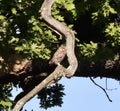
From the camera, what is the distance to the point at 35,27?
8750 millimetres

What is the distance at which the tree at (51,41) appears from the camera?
874cm

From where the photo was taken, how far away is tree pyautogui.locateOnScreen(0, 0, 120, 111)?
8.74m

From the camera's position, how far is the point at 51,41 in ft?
29.2

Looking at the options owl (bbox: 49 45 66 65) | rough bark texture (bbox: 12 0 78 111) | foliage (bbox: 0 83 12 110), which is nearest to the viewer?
rough bark texture (bbox: 12 0 78 111)

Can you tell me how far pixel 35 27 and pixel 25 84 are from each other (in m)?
2.46

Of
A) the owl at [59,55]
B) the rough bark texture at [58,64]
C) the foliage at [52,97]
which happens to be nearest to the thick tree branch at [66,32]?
the rough bark texture at [58,64]

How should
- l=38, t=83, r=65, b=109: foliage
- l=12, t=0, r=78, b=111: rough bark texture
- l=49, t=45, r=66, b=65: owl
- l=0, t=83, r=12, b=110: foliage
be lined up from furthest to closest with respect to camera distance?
l=38, t=83, r=65, b=109: foliage < l=0, t=83, r=12, b=110: foliage < l=49, t=45, r=66, b=65: owl < l=12, t=0, r=78, b=111: rough bark texture

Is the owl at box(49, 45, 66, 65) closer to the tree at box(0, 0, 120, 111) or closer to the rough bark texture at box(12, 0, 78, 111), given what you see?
the tree at box(0, 0, 120, 111)

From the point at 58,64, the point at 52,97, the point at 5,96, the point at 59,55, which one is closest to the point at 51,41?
A: the point at 59,55

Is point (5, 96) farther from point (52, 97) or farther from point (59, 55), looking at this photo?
point (59, 55)

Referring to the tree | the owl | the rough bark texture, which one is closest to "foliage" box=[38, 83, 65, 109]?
the tree

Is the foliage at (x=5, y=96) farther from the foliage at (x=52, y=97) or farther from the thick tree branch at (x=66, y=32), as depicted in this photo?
the thick tree branch at (x=66, y=32)

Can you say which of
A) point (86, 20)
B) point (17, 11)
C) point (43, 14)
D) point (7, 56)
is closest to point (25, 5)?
point (17, 11)

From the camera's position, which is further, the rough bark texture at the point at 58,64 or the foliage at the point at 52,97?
the foliage at the point at 52,97
